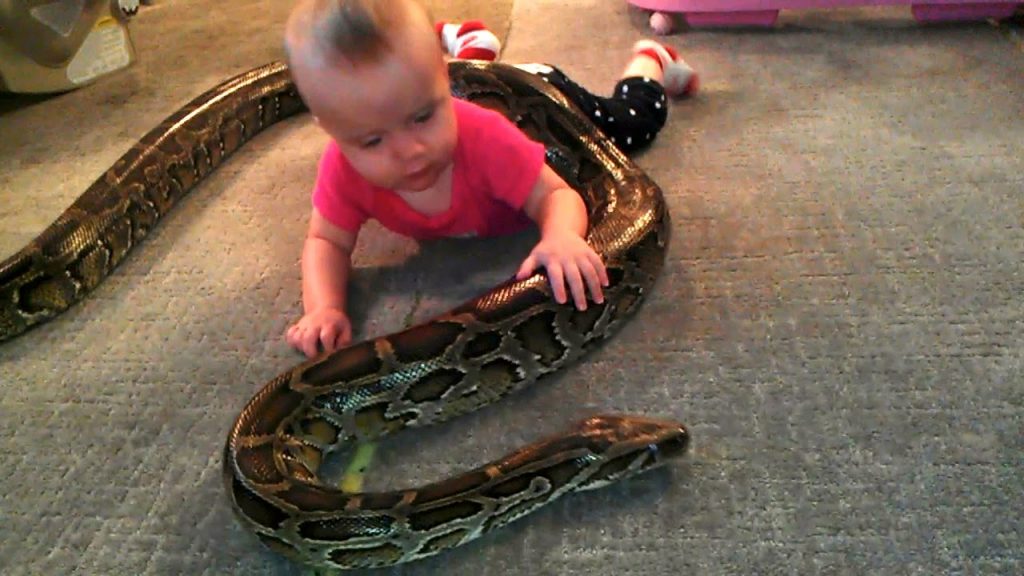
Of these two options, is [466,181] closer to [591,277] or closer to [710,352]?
[591,277]

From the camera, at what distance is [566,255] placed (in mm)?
1652

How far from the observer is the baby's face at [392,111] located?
140 centimetres

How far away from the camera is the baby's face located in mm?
1397

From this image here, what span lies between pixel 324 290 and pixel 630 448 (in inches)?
30.1

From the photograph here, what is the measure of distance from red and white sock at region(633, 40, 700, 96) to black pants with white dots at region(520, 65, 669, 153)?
157 millimetres

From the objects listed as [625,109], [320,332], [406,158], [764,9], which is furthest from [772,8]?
[320,332]

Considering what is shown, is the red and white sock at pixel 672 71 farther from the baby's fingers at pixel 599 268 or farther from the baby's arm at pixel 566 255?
the baby's fingers at pixel 599 268

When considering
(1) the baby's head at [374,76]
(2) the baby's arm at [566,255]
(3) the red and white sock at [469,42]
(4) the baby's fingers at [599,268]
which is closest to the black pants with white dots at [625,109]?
(3) the red and white sock at [469,42]

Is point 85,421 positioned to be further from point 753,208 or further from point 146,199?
point 753,208

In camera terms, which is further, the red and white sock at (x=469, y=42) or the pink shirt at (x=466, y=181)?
the red and white sock at (x=469, y=42)

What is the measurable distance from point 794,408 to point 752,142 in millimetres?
1059

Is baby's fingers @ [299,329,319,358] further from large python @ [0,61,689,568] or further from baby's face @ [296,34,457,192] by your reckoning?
baby's face @ [296,34,457,192]

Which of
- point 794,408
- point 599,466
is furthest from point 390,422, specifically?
point 794,408

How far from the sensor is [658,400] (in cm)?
157
